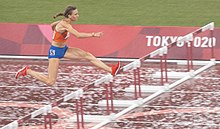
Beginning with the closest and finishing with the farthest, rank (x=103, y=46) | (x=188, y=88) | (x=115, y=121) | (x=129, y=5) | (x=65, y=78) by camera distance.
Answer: (x=115, y=121)
(x=188, y=88)
(x=65, y=78)
(x=103, y=46)
(x=129, y=5)

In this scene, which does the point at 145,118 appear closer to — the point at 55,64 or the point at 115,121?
the point at 115,121

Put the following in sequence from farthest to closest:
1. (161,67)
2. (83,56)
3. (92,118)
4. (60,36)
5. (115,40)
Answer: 1. (115,40)
2. (161,67)
3. (83,56)
4. (60,36)
5. (92,118)

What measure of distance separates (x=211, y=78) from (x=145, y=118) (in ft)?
12.6

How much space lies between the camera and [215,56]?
23.1m

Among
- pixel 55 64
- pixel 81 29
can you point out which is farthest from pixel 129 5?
pixel 55 64

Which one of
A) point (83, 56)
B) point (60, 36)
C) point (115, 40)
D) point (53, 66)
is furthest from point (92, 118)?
point (115, 40)

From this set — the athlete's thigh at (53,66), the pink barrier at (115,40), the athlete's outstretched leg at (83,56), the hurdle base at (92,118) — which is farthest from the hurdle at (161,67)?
the athlete's thigh at (53,66)

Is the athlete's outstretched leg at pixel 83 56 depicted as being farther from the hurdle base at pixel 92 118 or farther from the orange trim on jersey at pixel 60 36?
the hurdle base at pixel 92 118

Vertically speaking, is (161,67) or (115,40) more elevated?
(115,40)

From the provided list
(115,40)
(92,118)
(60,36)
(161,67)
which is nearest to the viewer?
(92,118)

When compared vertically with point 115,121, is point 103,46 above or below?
above

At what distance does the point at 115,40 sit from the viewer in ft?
77.7

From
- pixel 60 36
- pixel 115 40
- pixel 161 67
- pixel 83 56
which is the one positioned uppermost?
pixel 115 40

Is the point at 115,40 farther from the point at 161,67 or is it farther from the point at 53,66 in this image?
the point at 53,66
